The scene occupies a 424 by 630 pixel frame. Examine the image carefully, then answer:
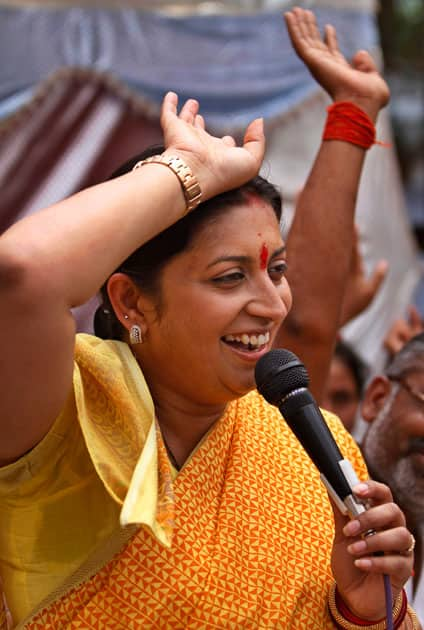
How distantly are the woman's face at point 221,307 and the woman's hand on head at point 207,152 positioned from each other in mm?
63

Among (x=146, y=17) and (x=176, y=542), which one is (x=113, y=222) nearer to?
(x=176, y=542)

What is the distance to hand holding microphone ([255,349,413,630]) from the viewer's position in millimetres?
1422

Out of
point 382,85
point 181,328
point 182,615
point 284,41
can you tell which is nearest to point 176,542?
point 182,615

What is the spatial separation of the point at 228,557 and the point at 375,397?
1.01 meters

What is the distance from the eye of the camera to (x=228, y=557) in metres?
1.67

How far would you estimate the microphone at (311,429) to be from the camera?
1.42 meters

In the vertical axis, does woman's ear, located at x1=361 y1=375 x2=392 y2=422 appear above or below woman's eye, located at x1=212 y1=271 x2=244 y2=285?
below

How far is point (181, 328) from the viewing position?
1649 mm

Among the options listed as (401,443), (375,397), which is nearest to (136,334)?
(401,443)

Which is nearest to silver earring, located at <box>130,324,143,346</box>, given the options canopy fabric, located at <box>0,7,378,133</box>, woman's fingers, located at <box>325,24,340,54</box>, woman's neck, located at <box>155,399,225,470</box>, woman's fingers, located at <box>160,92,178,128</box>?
woman's neck, located at <box>155,399,225,470</box>

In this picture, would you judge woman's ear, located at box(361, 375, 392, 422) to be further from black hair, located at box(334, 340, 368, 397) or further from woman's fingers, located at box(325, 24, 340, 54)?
black hair, located at box(334, 340, 368, 397)

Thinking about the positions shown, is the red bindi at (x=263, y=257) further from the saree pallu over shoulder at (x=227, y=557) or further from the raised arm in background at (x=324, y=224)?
the raised arm in background at (x=324, y=224)

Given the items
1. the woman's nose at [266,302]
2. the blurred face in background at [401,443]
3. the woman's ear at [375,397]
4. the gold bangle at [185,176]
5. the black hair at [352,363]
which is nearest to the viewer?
the gold bangle at [185,176]

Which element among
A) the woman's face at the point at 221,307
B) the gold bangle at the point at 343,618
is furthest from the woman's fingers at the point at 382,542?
the woman's face at the point at 221,307
